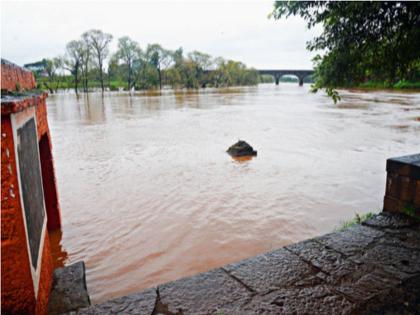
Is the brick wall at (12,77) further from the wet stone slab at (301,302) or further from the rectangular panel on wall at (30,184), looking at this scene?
the wet stone slab at (301,302)

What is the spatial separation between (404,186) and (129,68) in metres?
68.9

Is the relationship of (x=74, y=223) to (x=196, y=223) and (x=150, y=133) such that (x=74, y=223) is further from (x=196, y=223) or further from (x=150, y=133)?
(x=150, y=133)

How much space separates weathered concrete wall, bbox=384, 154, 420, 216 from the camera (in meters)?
3.54

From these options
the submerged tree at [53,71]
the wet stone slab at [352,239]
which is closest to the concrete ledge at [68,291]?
the wet stone slab at [352,239]

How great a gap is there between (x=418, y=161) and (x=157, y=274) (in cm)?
341

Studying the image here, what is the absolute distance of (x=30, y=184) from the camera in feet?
7.65

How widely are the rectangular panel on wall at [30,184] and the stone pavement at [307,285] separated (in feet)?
2.16

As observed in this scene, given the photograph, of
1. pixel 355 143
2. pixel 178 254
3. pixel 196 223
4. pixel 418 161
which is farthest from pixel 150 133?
pixel 418 161

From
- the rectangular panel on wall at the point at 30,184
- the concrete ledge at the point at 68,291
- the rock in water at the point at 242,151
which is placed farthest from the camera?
the rock in water at the point at 242,151

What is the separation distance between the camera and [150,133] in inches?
570

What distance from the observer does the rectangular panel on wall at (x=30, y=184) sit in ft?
6.88

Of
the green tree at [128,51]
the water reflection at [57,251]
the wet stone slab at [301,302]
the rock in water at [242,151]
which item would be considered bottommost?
the water reflection at [57,251]

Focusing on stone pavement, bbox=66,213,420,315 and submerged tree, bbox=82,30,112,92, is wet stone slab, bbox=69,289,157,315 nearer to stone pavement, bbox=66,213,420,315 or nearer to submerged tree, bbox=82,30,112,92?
stone pavement, bbox=66,213,420,315

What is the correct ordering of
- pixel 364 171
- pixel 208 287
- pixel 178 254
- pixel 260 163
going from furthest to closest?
pixel 260 163, pixel 364 171, pixel 178 254, pixel 208 287
